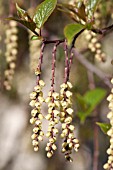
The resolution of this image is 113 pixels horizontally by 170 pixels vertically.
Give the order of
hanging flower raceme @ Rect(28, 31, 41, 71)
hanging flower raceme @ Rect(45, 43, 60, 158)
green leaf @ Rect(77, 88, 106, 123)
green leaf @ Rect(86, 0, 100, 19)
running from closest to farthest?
hanging flower raceme @ Rect(45, 43, 60, 158) → green leaf @ Rect(86, 0, 100, 19) → hanging flower raceme @ Rect(28, 31, 41, 71) → green leaf @ Rect(77, 88, 106, 123)

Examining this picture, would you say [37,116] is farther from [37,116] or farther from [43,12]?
[43,12]

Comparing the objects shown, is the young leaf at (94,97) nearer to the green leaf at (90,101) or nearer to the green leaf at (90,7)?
the green leaf at (90,101)

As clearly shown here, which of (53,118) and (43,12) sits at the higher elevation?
(43,12)

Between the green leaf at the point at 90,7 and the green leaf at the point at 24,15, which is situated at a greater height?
the green leaf at the point at 24,15

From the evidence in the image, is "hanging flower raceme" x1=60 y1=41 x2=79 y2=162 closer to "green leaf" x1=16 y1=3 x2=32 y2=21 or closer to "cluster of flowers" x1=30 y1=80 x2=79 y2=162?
"cluster of flowers" x1=30 y1=80 x2=79 y2=162

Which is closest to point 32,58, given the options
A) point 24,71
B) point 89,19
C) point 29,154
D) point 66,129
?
point 89,19

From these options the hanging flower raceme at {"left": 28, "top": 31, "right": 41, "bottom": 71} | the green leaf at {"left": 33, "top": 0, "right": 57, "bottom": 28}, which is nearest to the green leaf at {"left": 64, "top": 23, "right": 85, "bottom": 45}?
the green leaf at {"left": 33, "top": 0, "right": 57, "bottom": 28}

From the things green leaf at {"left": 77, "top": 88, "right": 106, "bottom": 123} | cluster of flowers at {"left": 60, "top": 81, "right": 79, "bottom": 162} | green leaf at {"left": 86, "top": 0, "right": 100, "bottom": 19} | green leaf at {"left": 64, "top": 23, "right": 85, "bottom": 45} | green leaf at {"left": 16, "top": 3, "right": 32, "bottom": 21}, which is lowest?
green leaf at {"left": 77, "top": 88, "right": 106, "bottom": 123}

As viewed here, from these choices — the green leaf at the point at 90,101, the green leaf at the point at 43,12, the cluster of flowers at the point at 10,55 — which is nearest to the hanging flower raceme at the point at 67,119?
the green leaf at the point at 43,12

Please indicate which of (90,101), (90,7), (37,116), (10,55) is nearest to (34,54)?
(10,55)
